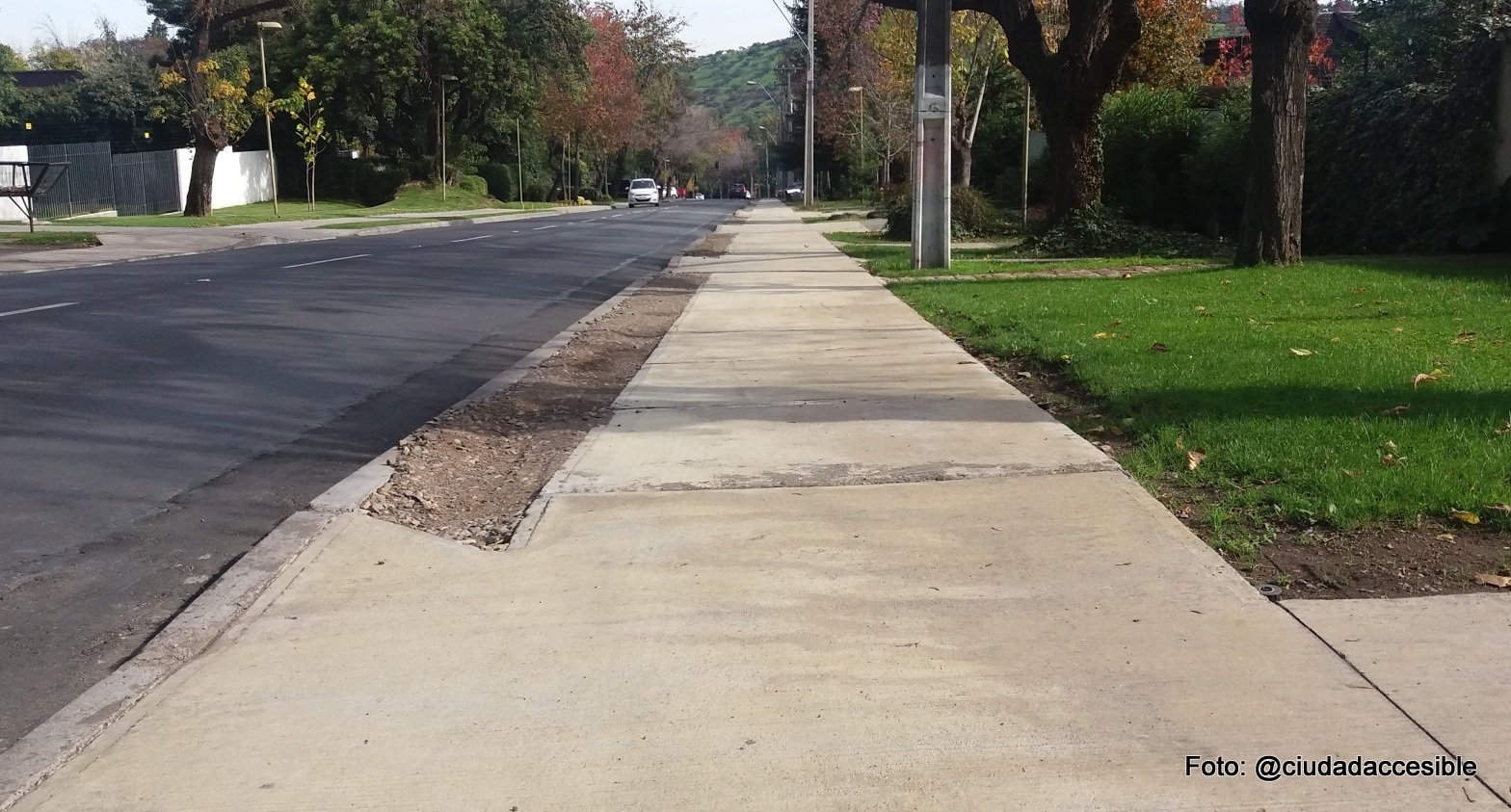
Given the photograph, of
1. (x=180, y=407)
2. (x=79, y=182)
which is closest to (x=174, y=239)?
(x=79, y=182)

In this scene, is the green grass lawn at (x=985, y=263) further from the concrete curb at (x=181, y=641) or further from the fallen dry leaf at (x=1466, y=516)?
the fallen dry leaf at (x=1466, y=516)

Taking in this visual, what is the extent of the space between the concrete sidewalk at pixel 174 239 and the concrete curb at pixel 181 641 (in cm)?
1663

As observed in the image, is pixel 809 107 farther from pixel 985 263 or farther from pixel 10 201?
pixel 985 263

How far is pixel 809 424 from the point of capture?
7.88 m

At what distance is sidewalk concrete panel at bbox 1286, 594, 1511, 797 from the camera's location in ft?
11.9

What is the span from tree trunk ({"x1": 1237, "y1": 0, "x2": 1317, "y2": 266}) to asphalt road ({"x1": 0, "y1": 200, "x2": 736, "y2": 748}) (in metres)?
8.08

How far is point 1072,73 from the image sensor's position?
830 inches

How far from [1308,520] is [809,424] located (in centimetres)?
311

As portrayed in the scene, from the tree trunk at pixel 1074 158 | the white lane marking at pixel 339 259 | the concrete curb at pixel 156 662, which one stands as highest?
the tree trunk at pixel 1074 158

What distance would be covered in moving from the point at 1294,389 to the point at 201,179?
3885 cm

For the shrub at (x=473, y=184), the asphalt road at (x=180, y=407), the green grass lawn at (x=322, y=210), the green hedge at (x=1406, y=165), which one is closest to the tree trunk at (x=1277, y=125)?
the green hedge at (x=1406, y=165)

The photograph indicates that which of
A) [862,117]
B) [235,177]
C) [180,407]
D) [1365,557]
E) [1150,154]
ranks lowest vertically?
[1365,557]

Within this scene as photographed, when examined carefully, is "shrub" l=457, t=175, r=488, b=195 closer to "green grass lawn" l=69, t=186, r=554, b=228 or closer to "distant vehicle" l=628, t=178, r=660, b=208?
"green grass lawn" l=69, t=186, r=554, b=228

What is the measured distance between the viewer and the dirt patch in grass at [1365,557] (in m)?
4.82
